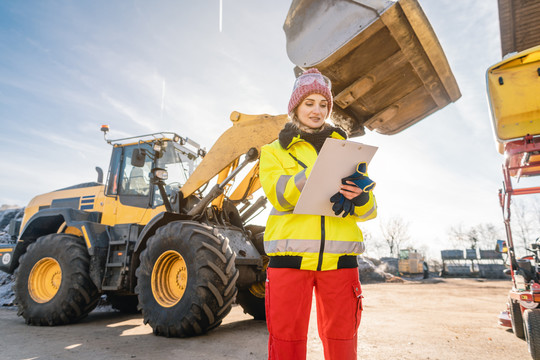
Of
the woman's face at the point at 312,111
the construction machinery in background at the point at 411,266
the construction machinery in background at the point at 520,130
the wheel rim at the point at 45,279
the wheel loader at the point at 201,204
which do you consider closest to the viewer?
the woman's face at the point at 312,111

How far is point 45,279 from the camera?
5836mm

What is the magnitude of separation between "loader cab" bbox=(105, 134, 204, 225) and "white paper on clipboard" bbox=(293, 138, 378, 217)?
13.9ft

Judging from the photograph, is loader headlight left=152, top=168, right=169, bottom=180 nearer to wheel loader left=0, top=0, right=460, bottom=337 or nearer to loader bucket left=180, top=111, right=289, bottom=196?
wheel loader left=0, top=0, right=460, bottom=337

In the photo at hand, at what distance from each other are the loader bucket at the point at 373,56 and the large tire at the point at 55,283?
15.1 ft

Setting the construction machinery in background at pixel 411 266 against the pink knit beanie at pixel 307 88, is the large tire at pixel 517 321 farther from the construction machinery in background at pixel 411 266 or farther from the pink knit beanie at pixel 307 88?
the construction machinery in background at pixel 411 266

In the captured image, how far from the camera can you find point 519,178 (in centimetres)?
522

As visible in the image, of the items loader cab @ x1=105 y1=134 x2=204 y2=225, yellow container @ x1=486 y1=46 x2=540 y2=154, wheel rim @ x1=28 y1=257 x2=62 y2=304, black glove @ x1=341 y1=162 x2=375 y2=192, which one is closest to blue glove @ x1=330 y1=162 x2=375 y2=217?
black glove @ x1=341 y1=162 x2=375 y2=192

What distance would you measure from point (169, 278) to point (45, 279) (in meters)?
2.95

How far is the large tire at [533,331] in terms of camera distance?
3.39 metres

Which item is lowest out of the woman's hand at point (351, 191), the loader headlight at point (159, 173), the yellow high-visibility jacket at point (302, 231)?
the yellow high-visibility jacket at point (302, 231)

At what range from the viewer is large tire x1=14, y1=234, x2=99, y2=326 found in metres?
5.22

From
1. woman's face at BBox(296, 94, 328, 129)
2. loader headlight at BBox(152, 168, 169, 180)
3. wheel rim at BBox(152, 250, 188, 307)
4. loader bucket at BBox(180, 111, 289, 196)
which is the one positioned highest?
loader bucket at BBox(180, 111, 289, 196)

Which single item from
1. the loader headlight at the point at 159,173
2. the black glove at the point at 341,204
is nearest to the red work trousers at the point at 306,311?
the black glove at the point at 341,204

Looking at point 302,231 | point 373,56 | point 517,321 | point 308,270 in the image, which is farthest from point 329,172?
point 517,321
